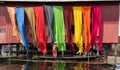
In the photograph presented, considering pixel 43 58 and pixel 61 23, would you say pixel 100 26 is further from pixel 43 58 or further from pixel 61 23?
pixel 43 58

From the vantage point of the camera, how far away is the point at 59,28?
2620 cm

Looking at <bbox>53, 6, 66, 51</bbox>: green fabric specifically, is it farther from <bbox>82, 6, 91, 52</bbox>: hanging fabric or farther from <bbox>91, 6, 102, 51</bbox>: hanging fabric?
<bbox>91, 6, 102, 51</bbox>: hanging fabric

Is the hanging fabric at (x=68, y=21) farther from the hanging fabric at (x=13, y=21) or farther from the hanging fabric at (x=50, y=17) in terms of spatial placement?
the hanging fabric at (x=13, y=21)

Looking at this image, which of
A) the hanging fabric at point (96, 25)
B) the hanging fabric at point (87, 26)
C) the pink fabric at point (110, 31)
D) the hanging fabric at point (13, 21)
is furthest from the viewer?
the pink fabric at point (110, 31)

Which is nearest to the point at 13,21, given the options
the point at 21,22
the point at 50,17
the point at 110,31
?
the point at 21,22

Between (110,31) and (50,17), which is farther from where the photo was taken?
(110,31)

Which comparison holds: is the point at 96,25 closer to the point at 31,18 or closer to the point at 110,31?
the point at 110,31

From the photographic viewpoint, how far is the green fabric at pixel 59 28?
26219mm

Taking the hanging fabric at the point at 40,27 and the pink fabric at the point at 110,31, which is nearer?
the hanging fabric at the point at 40,27

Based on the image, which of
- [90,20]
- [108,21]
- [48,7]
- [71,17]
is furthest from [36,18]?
[108,21]

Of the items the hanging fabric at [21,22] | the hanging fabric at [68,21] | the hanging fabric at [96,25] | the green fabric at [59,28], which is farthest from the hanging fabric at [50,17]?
the hanging fabric at [96,25]

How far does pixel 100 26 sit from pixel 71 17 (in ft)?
8.57

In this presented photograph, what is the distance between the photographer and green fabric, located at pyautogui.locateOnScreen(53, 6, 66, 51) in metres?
26.2

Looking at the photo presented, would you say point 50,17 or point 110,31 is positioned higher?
point 50,17
